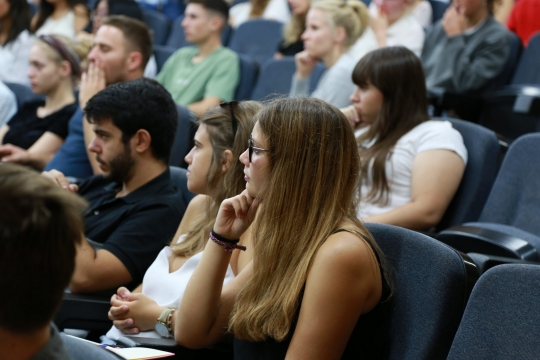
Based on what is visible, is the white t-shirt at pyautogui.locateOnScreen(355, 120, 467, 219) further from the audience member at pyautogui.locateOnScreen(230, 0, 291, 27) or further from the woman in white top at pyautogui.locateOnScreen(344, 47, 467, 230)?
the audience member at pyautogui.locateOnScreen(230, 0, 291, 27)

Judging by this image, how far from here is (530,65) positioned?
3.78 meters

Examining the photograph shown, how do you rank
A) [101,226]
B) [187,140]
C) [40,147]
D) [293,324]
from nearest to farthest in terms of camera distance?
[293,324]
[101,226]
[187,140]
[40,147]

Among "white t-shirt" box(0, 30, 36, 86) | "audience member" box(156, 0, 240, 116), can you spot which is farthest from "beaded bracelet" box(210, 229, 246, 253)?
"white t-shirt" box(0, 30, 36, 86)

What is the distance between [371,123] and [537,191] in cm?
68

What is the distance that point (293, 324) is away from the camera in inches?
56.7

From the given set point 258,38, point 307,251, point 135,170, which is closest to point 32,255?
point 307,251

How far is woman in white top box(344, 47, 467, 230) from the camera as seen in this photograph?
249 cm

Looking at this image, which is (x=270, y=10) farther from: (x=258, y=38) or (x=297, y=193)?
(x=297, y=193)

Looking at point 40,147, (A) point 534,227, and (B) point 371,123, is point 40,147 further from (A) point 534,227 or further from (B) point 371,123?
(A) point 534,227

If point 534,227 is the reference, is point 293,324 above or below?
above

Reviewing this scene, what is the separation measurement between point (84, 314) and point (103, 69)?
1636 mm

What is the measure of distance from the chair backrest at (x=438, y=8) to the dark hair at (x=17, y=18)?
2.91 metres

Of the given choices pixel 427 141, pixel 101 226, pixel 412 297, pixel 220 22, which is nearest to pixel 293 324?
pixel 412 297

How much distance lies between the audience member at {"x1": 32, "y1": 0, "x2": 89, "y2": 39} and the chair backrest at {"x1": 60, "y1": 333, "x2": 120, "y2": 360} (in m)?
4.72
